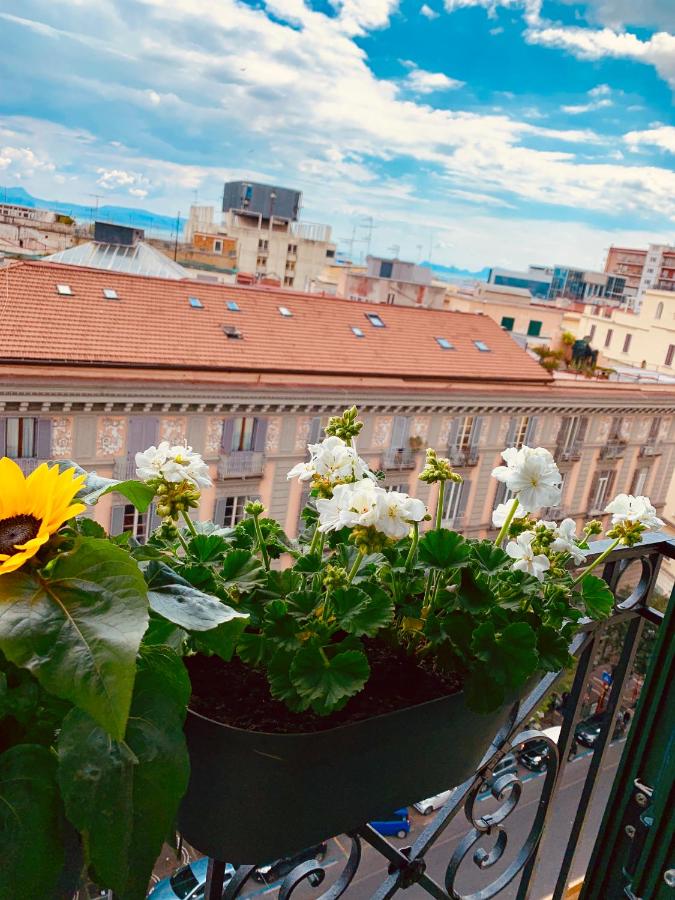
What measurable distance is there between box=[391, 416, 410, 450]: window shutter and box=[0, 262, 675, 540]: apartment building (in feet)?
0.06

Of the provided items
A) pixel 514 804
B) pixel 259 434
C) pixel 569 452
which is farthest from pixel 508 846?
pixel 569 452

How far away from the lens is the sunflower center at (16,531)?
29cm

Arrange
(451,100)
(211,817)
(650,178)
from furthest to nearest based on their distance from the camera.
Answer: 1. (451,100)
2. (650,178)
3. (211,817)

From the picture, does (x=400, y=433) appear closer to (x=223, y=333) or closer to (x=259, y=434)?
(x=259, y=434)

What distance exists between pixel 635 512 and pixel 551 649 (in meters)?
0.15

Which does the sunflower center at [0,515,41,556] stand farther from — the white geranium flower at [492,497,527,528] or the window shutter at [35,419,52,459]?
the window shutter at [35,419,52,459]

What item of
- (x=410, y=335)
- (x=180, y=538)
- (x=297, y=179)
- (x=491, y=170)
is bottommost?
(x=410, y=335)

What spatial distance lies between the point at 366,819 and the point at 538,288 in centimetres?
4310

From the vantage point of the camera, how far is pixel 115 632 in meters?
0.26

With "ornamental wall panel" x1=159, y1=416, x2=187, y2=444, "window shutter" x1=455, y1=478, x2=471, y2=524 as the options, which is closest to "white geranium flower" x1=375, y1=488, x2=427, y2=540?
"ornamental wall panel" x1=159, y1=416, x2=187, y2=444

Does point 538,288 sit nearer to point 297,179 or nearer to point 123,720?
point 297,179

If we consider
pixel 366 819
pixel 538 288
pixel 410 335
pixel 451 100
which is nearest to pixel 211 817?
pixel 366 819

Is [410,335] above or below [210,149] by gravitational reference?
below

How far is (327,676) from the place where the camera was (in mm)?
379
